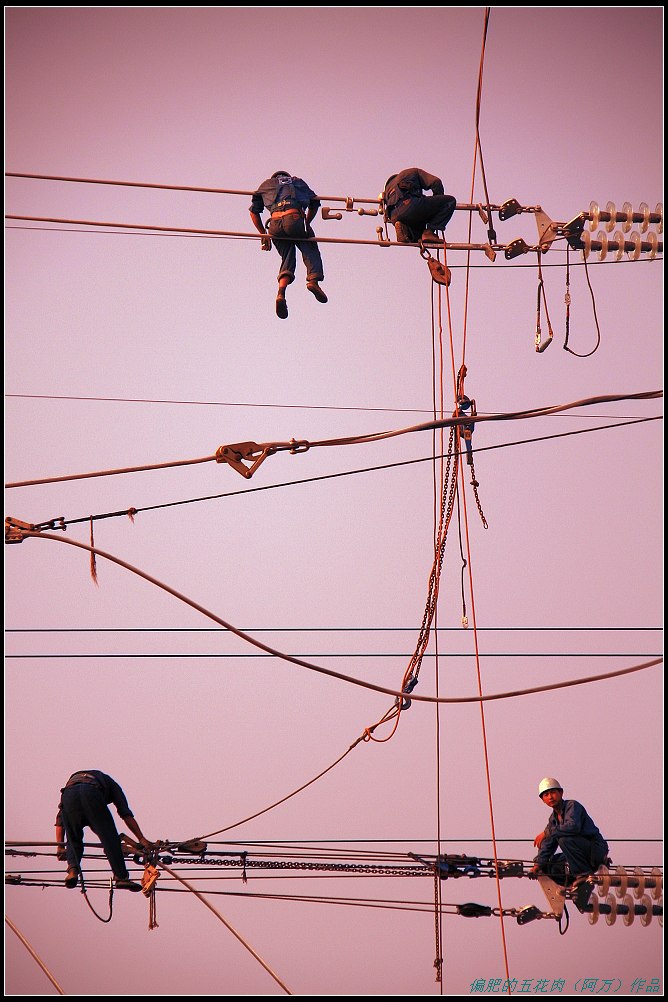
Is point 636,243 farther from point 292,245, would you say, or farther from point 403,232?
point 292,245

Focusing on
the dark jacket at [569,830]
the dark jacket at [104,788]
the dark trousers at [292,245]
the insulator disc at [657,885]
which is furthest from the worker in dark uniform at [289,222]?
the insulator disc at [657,885]

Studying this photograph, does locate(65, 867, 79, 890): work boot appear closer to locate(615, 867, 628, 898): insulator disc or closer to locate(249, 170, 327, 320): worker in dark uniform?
locate(615, 867, 628, 898): insulator disc

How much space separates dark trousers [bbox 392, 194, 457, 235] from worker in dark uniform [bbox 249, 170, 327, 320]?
2.14ft

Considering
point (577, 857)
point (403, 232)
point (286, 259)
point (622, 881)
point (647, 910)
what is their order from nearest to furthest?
point (647, 910) → point (622, 881) → point (577, 857) → point (403, 232) → point (286, 259)

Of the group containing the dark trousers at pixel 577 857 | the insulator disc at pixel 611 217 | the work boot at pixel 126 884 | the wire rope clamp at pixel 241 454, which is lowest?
the work boot at pixel 126 884

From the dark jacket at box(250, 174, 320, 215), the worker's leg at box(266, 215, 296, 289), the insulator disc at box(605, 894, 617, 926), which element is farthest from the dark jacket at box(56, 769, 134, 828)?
the dark jacket at box(250, 174, 320, 215)

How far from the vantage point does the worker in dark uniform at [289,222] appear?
699 centimetres

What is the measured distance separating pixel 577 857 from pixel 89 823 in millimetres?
3324

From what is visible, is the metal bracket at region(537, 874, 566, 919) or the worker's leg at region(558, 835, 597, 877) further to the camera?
the worker's leg at region(558, 835, 597, 877)

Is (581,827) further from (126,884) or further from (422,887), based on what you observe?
(422,887)

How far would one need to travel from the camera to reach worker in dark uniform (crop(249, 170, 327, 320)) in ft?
22.9

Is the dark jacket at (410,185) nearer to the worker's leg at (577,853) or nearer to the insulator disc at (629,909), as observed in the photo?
the worker's leg at (577,853)

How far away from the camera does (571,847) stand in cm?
682

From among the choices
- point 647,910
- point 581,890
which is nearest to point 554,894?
point 581,890
